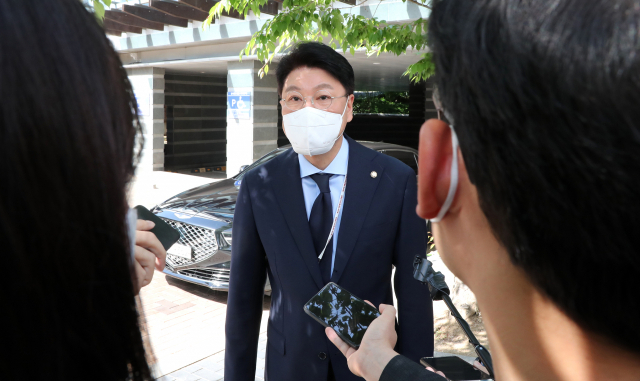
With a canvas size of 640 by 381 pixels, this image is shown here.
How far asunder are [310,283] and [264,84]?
999 centimetres

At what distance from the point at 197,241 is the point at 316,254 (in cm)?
360

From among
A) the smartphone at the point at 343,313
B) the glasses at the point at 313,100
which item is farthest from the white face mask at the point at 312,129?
the smartphone at the point at 343,313

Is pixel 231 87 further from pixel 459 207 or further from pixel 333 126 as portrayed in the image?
pixel 459 207

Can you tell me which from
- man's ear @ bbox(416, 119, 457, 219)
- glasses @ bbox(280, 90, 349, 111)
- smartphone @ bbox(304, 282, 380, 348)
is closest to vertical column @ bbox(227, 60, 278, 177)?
glasses @ bbox(280, 90, 349, 111)

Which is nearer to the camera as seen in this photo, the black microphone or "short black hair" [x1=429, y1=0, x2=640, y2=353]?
"short black hair" [x1=429, y1=0, x2=640, y2=353]

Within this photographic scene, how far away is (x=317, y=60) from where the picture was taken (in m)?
2.32

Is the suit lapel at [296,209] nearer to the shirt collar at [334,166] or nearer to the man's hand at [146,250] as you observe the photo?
the shirt collar at [334,166]

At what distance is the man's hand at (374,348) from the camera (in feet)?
4.24

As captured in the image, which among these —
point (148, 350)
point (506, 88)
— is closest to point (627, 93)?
point (506, 88)

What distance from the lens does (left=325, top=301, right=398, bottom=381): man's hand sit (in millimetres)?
1291

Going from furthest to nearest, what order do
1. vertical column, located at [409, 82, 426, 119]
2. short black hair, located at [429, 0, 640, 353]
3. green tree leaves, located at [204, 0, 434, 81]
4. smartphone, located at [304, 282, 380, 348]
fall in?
vertical column, located at [409, 82, 426, 119], green tree leaves, located at [204, 0, 434, 81], smartphone, located at [304, 282, 380, 348], short black hair, located at [429, 0, 640, 353]

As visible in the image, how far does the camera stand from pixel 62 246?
23.3 inches

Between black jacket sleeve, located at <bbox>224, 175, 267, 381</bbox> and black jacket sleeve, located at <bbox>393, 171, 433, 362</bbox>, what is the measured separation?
0.57 meters

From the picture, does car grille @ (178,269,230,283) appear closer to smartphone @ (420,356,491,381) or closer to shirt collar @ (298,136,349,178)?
shirt collar @ (298,136,349,178)
